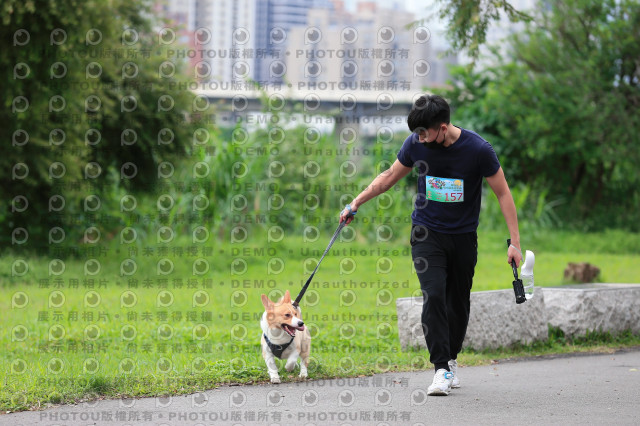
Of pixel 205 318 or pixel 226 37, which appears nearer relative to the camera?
pixel 205 318

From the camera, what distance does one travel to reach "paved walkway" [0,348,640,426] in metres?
4.93

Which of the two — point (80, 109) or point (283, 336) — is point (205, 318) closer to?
point (283, 336)

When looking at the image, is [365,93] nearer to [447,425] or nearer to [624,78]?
[624,78]

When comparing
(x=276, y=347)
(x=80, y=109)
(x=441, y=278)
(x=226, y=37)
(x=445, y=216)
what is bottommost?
(x=276, y=347)

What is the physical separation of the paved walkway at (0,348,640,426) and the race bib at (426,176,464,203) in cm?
135

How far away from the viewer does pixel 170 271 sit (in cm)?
1413

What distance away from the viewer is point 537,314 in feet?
25.9

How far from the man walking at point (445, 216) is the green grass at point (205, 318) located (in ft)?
3.46

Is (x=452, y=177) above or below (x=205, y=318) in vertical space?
above

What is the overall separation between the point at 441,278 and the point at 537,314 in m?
2.68

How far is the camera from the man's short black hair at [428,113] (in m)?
5.29

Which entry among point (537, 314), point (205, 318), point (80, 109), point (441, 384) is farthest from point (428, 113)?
point (80, 109)

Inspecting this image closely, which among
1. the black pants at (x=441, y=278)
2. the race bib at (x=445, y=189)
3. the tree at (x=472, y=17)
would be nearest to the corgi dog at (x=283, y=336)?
the black pants at (x=441, y=278)

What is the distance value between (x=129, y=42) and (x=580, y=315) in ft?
35.4
